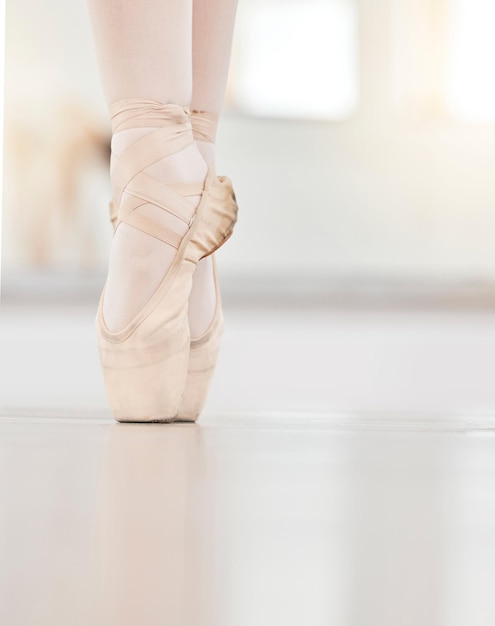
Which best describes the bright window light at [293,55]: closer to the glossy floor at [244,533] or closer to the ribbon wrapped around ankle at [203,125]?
the ribbon wrapped around ankle at [203,125]

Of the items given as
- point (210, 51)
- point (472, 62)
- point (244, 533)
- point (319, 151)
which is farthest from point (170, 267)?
point (472, 62)

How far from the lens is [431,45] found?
4562 mm

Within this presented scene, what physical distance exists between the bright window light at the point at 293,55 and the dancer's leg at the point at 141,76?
379 cm

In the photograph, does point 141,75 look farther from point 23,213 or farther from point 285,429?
point 23,213

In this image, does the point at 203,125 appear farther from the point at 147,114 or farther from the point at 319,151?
the point at 319,151

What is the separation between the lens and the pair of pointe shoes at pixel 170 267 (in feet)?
2.35

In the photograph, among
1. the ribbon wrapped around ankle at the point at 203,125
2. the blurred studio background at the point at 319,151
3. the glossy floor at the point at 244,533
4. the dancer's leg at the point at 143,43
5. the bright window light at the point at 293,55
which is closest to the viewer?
the glossy floor at the point at 244,533

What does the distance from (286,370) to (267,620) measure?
2.75 metres

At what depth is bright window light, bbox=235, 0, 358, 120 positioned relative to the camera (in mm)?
4441

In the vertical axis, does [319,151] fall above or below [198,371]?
above

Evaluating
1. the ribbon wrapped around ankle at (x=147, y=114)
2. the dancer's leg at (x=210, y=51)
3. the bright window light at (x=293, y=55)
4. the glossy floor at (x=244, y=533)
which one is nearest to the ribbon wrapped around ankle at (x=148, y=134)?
the ribbon wrapped around ankle at (x=147, y=114)

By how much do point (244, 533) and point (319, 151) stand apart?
439cm

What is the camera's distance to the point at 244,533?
8.1 inches

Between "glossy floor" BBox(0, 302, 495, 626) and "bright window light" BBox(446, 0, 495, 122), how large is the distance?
14.1ft
